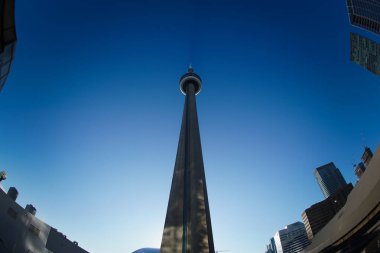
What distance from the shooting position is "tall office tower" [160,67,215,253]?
1398 inches

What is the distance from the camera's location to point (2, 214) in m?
33.1

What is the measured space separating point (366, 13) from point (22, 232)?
136 m

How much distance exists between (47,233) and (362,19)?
133 meters

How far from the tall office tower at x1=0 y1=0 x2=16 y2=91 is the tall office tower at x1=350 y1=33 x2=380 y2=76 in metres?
135

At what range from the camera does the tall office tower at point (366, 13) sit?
10138cm

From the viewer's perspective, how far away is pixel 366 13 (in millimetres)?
102812

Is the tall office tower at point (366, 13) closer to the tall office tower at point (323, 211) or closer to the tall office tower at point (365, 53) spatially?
the tall office tower at point (365, 53)

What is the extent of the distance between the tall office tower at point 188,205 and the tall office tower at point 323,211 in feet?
A: 398

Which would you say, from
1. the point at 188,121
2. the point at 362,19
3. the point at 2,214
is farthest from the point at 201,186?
the point at 362,19

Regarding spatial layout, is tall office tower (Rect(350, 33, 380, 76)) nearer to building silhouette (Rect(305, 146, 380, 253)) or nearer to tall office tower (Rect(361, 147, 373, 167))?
tall office tower (Rect(361, 147, 373, 167))

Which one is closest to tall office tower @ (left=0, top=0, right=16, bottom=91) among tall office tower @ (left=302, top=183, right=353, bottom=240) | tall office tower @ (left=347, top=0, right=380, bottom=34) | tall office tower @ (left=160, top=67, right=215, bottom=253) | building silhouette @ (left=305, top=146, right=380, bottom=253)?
building silhouette @ (left=305, top=146, right=380, bottom=253)

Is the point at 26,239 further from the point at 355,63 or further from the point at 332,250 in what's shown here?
the point at 355,63

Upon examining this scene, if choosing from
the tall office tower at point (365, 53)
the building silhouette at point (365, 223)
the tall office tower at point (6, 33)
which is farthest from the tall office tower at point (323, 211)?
the tall office tower at point (6, 33)

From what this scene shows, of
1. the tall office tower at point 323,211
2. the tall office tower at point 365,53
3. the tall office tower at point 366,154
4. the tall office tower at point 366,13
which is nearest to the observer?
the tall office tower at point 366,13
